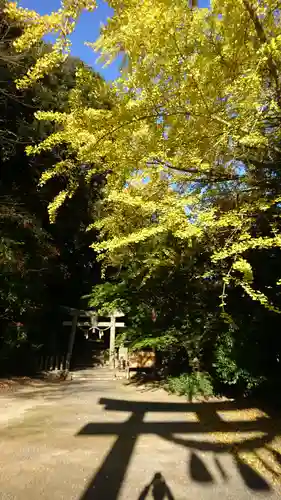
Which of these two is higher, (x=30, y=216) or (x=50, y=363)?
(x=30, y=216)

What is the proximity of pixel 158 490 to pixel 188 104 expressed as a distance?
351cm

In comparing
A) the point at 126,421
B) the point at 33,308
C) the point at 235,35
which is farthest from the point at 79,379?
the point at 235,35

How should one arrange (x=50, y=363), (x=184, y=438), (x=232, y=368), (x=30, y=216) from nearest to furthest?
(x=184, y=438)
(x=232, y=368)
(x=30, y=216)
(x=50, y=363)

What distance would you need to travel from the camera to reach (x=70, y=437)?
4.52m

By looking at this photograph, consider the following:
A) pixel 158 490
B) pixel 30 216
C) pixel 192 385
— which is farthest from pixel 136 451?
pixel 30 216

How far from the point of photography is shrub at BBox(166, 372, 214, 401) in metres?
7.15

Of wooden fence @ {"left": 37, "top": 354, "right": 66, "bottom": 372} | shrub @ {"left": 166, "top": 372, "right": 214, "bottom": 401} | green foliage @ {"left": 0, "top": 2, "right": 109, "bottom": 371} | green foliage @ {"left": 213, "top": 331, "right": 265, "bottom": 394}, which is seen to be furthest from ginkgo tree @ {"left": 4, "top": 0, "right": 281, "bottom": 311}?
wooden fence @ {"left": 37, "top": 354, "right": 66, "bottom": 372}

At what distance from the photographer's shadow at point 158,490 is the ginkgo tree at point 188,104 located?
5.97 ft

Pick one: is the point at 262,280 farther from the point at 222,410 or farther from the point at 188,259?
the point at 222,410

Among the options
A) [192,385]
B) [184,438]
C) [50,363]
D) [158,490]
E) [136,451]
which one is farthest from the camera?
[50,363]

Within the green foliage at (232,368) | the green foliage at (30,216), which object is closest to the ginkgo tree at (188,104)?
the green foliage at (232,368)

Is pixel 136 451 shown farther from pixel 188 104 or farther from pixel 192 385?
pixel 188 104

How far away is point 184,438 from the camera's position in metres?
4.62

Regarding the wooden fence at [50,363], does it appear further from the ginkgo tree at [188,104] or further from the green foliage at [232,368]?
the ginkgo tree at [188,104]
